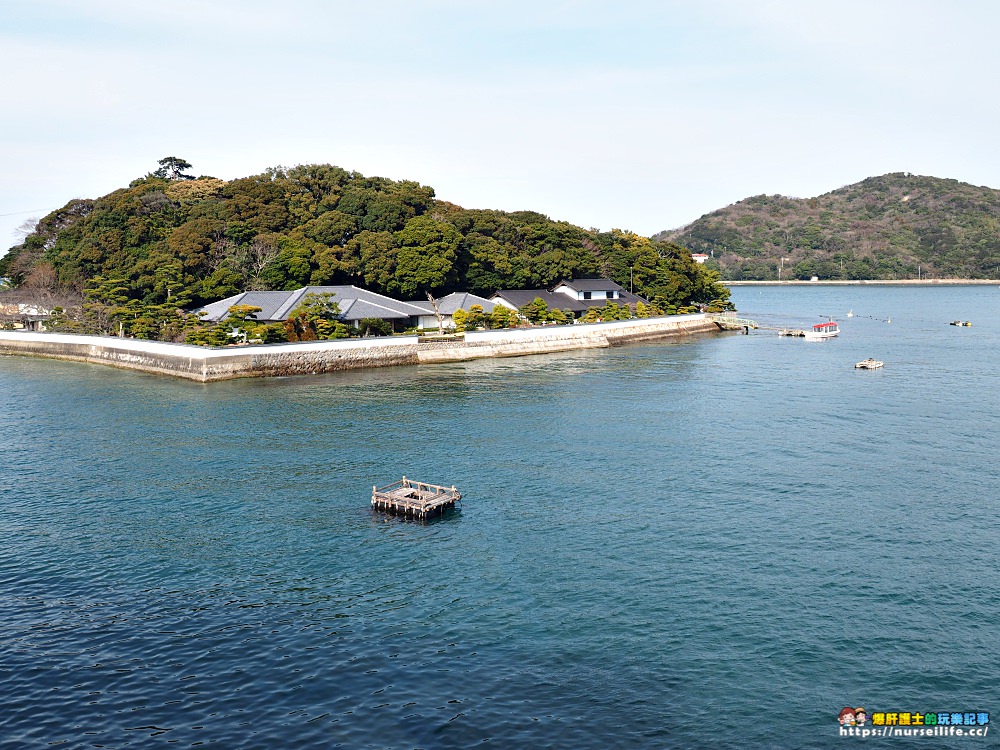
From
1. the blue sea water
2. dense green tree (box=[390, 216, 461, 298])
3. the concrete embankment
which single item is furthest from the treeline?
the blue sea water

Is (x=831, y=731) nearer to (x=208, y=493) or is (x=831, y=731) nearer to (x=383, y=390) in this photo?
(x=208, y=493)

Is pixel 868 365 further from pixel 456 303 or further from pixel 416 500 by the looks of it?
pixel 416 500

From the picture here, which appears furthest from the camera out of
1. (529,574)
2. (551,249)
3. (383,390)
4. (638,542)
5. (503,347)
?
(551,249)

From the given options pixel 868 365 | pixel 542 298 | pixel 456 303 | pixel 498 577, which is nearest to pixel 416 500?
pixel 498 577

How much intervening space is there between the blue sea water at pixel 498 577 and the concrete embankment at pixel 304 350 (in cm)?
1287

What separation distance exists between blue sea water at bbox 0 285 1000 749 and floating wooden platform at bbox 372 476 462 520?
941mm

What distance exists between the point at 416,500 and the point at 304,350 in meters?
39.2

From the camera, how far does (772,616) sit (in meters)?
21.9

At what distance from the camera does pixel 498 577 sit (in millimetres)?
24734

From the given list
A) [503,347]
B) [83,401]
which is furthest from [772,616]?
[503,347]

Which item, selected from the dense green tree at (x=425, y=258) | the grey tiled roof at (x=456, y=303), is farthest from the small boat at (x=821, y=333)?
the dense green tree at (x=425, y=258)

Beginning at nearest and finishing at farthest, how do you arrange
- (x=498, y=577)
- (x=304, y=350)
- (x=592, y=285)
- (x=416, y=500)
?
1. (x=498, y=577)
2. (x=416, y=500)
3. (x=304, y=350)
4. (x=592, y=285)

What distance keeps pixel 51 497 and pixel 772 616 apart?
2964 centimetres

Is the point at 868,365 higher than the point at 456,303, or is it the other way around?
the point at 456,303
